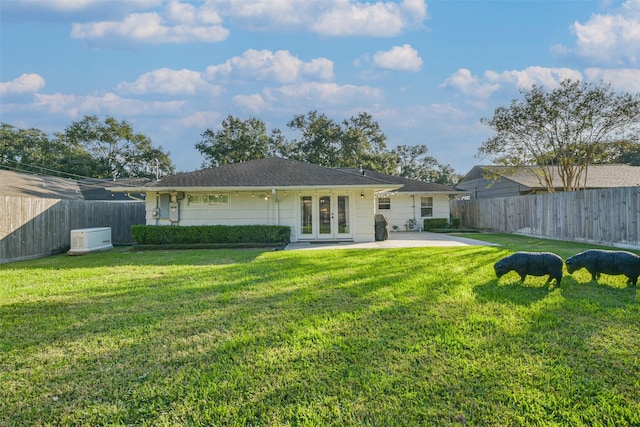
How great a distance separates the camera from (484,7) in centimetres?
1352

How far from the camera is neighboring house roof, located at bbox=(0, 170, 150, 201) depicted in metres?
17.6

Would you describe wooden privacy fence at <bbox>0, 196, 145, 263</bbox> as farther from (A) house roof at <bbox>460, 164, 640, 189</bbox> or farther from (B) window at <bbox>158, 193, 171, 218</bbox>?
(A) house roof at <bbox>460, 164, 640, 189</bbox>

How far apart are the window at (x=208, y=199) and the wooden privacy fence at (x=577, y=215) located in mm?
13093

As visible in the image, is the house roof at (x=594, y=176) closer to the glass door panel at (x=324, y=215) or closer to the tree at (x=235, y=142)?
the glass door panel at (x=324, y=215)

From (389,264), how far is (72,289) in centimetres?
614

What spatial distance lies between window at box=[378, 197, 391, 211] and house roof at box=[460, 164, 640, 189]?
742cm

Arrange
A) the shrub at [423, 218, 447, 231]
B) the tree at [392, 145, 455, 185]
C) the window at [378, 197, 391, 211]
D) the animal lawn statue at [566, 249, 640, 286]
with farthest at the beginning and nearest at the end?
the tree at [392, 145, 455, 185], the window at [378, 197, 391, 211], the shrub at [423, 218, 447, 231], the animal lawn statue at [566, 249, 640, 286]

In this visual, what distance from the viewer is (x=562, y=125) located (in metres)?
18.2

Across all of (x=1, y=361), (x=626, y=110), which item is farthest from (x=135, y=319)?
(x=626, y=110)

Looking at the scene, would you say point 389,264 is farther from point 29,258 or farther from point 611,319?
point 29,258

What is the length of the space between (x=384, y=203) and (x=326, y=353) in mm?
17864

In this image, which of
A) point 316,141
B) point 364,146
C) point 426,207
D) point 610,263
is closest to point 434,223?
point 426,207

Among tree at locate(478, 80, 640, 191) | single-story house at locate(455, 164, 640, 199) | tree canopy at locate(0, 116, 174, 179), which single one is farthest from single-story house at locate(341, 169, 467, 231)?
tree canopy at locate(0, 116, 174, 179)

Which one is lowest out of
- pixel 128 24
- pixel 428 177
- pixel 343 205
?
pixel 343 205
